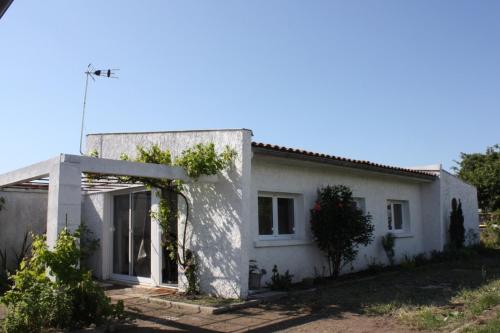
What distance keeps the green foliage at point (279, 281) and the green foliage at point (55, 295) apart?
3965 millimetres

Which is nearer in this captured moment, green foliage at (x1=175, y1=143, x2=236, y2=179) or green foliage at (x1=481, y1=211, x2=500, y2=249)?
green foliage at (x1=175, y1=143, x2=236, y2=179)

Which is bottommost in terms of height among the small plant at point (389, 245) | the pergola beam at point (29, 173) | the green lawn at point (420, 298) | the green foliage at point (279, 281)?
the green lawn at point (420, 298)

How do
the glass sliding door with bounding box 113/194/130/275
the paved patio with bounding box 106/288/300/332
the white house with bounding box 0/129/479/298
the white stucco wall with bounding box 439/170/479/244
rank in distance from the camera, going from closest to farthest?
the paved patio with bounding box 106/288/300/332, the white house with bounding box 0/129/479/298, the glass sliding door with bounding box 113/194/130/275, the white stucco wall with bounding box 439/170/479/244

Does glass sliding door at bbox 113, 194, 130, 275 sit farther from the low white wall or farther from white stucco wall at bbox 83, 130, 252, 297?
white stucco wall at bbox 83, 130, 252, 297

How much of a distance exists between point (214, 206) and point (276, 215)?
75.9 inches

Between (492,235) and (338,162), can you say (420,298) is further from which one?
(492,235)

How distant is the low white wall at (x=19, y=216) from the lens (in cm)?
A: 1262

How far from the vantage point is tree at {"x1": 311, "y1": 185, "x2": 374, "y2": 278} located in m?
11.3

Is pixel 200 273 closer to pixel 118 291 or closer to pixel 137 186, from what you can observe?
pixel 118 291

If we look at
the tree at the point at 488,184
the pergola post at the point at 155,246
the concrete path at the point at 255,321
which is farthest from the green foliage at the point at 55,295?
the tree at the point at 488,184

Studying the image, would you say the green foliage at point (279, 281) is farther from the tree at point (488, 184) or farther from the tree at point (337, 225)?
the tree at point (488, 184)

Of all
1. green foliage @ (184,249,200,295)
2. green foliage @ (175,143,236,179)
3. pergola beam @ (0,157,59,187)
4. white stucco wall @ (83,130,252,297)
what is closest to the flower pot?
white stucco wall @ (83,130,252,297)

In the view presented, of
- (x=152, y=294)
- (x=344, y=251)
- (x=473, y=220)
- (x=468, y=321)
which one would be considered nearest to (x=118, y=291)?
(x=152, y=294)

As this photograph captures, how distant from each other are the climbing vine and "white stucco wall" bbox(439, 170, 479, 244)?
405 inches
